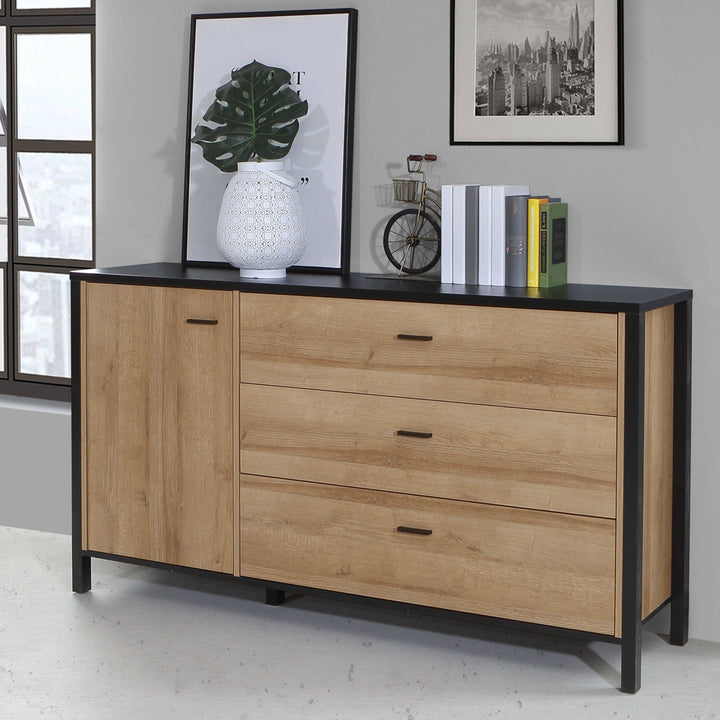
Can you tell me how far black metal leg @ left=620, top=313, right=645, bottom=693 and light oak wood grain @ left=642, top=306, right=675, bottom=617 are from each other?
0.12 metres

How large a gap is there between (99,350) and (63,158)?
1.06 meters

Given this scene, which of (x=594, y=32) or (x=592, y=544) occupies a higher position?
(x=594, y=32)

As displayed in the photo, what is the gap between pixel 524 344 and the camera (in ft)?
9.11

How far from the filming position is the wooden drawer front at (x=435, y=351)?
2715 millimetres

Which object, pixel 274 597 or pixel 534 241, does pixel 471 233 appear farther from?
pixel 274 597

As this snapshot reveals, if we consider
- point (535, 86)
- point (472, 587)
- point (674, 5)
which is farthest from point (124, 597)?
point (674, 5)

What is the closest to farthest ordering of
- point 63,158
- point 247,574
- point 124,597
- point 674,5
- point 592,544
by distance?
point 592,544 → point 674,5 → point 247,574 → point 124,597 → point 63,158

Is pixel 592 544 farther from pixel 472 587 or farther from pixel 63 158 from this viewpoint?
pixel 63 158

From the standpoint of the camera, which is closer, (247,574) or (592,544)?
(592,544)

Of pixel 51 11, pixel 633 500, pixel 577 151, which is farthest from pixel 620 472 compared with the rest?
pixel 51 11

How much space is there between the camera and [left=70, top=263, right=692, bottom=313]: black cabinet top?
8.93 feet

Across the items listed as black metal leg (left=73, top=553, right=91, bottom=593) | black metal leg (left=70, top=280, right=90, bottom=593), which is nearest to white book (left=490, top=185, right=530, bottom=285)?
black metal leg (left=70, top=280, right=90, bottom=593)

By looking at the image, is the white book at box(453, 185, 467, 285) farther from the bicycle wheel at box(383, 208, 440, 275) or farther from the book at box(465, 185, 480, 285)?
the bicycle wheel at box(383, 208, 440, 275)

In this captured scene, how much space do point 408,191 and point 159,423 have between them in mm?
962
